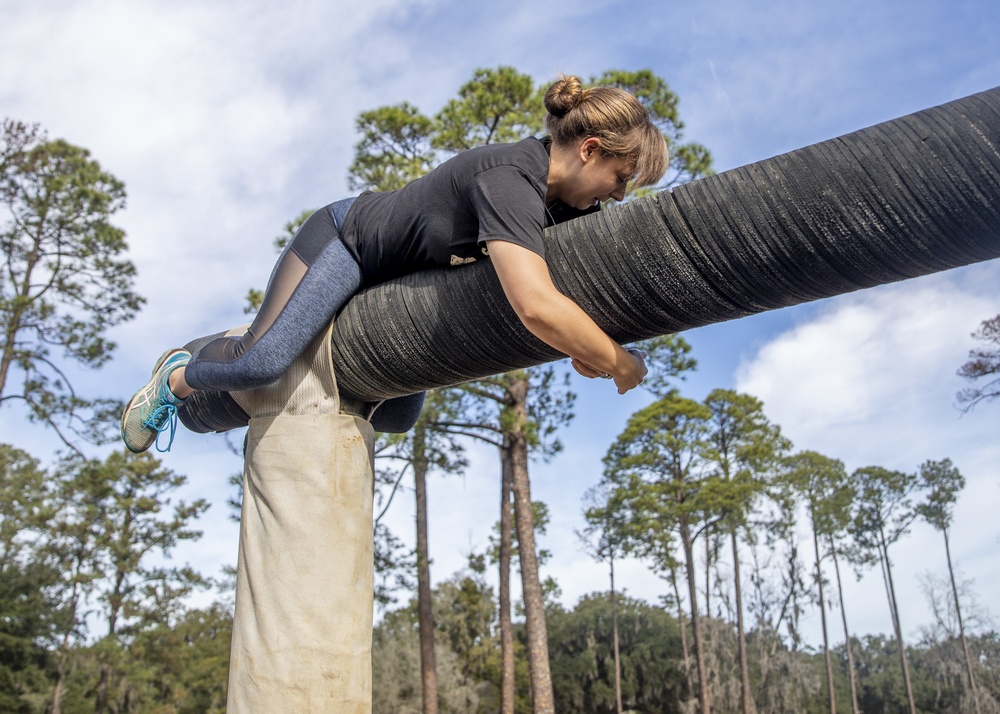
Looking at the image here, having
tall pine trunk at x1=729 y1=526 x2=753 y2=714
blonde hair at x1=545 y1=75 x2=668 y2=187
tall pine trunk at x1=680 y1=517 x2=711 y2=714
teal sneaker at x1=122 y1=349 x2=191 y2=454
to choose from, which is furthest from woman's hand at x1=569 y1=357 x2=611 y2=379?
tall pine trunk at x1=729 y1=526 x2=753 y2=714

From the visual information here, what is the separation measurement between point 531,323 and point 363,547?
A: 55 centimetres

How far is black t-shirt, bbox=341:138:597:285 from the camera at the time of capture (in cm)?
131

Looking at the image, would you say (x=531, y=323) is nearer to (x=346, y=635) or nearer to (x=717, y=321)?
(x=717, y=321)

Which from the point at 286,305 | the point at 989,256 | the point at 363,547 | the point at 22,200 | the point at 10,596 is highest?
the point at 22,200

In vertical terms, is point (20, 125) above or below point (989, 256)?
above

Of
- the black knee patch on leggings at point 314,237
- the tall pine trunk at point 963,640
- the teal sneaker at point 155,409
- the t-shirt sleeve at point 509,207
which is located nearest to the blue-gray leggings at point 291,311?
the black knee patch on leggings at point 314,237

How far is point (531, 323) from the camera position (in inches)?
49.3

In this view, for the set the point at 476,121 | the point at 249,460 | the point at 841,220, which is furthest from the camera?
the point at 476,121

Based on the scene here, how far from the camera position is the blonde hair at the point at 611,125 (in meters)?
1.42

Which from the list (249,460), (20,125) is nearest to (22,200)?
(20,125)

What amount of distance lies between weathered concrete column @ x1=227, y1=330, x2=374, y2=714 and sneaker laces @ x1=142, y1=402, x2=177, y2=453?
366 millimetres

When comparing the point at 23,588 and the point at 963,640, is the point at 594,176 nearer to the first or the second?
the point at 23,588

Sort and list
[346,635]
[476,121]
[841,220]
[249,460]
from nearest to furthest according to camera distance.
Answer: [841,220]
[346,635]
[249,460]
[476,121]

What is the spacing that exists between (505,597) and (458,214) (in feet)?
47.4
